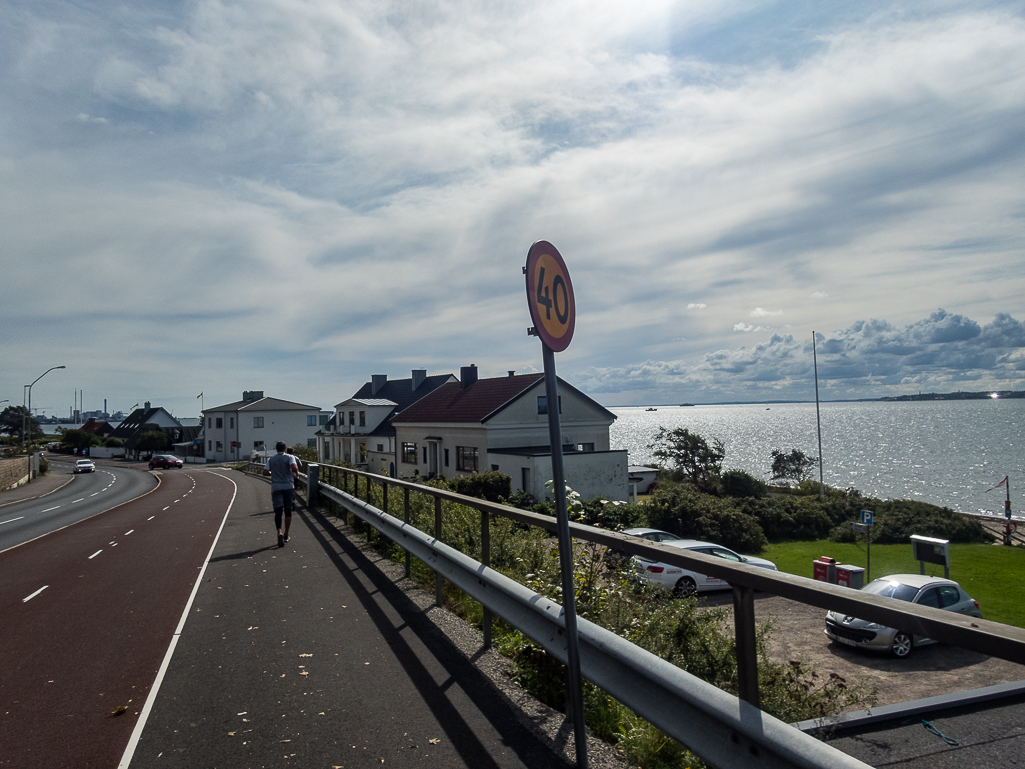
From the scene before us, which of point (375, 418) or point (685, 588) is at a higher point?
point (375, 418)

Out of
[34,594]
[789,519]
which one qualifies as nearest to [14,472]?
[34,594]

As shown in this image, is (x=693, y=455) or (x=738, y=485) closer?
(x=738, y=485)

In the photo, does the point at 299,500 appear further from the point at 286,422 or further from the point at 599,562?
the point at 286,422

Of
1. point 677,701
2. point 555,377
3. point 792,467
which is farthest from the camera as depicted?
point 792,467

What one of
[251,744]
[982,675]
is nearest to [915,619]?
[982,675]

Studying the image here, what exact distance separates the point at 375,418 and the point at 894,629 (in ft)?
195

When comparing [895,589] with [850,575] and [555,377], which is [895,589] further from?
[555,377]

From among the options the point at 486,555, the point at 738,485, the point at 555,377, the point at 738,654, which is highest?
the point at 555,377

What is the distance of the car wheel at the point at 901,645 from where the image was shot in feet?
7.37

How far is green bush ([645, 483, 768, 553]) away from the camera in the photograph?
3438cm

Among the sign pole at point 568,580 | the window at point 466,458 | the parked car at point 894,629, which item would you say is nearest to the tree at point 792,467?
the window at point 466,458

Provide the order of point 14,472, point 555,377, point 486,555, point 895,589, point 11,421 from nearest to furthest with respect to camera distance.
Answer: point 555,377 < point 486,555 < point 895,589 < point 14,472 < point 11,421

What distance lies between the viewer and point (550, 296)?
3.49 meters

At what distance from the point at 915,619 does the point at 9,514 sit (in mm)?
29646
